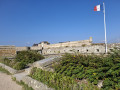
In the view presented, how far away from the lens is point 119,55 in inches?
138

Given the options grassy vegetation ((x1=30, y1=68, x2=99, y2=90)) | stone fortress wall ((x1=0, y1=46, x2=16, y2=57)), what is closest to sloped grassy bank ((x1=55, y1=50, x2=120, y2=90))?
grassy vegetation ((x1=30, y1=68, x2=99, y2=90))

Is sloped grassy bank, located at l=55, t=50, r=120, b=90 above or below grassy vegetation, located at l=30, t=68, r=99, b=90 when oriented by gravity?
above

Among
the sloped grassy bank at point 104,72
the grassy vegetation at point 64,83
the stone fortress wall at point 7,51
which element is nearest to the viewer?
the sloped grassy bank at point 104,72

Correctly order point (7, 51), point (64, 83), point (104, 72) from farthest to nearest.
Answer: point (7, 51)
point (64, 83)
point (104, 72)

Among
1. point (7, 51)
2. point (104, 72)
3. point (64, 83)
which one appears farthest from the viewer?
point (7, 51)

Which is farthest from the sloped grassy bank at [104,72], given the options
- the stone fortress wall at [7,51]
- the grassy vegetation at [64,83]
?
the stone fortress wall at [7,51]

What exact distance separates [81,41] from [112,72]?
42.8 feet

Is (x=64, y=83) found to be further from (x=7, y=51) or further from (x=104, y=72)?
(x=7, y=51)

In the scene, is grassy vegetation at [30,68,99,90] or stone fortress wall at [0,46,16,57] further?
stone fortress wall at [0,46,16,57]

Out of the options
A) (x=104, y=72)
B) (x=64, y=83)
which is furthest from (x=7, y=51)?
(x=104, y=72)

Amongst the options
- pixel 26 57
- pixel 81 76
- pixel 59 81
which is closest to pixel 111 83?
pixel 81 76

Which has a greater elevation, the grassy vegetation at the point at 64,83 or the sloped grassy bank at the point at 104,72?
the sloped grassy bank at the point at 104,72

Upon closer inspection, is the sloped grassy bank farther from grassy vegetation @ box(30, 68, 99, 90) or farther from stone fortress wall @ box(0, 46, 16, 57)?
stone fortress wall @ box(0, 46, 16, 57)

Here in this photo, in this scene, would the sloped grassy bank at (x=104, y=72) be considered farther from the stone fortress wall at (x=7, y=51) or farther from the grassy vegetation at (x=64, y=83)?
the stone fortress wall at (x=7, y=51)
